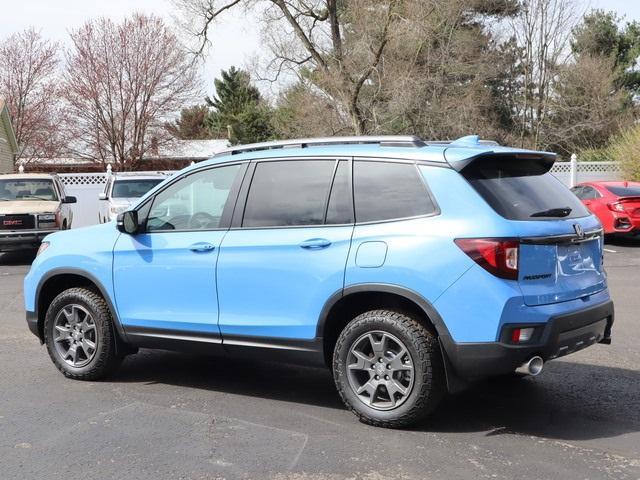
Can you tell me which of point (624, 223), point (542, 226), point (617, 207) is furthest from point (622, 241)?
point (542, 226)

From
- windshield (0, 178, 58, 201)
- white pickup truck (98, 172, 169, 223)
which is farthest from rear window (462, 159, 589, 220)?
white pickup truck (98, 172, 169, 223)

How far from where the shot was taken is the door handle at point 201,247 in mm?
5398

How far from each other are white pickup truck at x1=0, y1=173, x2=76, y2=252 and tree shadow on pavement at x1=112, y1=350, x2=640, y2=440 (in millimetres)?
9050

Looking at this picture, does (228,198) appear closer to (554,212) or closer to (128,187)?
(554,212)

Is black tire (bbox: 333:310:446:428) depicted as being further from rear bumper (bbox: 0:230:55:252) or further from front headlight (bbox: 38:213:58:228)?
front headlight (bbox: 38:213:58:228)

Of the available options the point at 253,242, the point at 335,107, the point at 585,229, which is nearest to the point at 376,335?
the point at 253,242

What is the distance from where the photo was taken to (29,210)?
597 inches

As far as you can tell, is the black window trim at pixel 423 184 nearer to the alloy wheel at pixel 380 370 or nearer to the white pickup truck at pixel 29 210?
the alloy wheel at pixel 380 370

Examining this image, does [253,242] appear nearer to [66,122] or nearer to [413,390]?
[413,390]

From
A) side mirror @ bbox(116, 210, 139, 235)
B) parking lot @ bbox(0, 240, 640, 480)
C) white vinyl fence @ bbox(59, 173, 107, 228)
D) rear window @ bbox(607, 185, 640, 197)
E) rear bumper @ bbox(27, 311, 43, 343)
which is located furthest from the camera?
white vinyl fence @ bbox(59, 173, 107, 228)

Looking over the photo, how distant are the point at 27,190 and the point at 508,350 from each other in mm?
14238

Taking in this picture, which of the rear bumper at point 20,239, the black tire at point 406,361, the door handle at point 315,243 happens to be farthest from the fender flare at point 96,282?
the rear bumper at point 20,239

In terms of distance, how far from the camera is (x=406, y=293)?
15.0 feet

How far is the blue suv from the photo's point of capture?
445 centimetres
